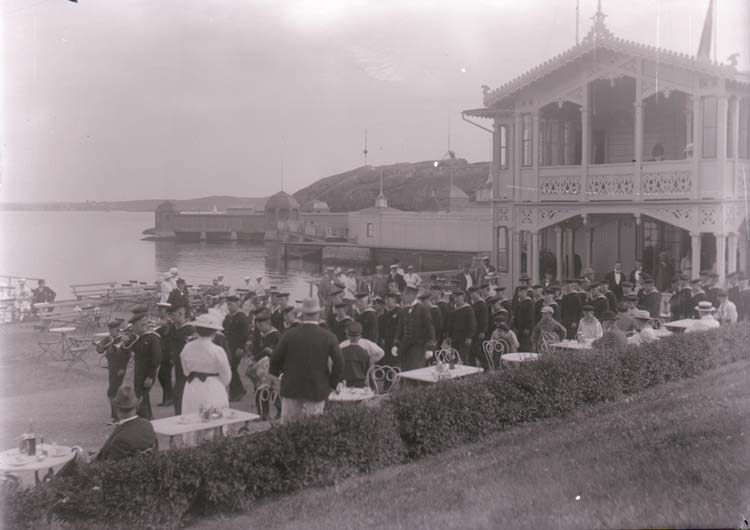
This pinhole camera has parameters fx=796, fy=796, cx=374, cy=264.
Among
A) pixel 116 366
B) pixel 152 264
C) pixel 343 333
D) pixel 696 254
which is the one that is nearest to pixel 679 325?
pixel 696 254

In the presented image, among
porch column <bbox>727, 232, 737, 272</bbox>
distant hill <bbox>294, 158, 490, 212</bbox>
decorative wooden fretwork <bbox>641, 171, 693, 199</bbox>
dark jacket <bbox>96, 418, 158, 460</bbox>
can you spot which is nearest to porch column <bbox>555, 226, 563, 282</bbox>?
decorative wooden fretwork <bbox>641, 171, 693, 199</bbox>

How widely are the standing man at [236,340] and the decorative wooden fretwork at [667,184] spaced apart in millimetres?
13062

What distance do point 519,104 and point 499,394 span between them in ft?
54.8

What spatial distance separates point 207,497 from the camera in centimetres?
782

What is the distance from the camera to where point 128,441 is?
787 centimetres

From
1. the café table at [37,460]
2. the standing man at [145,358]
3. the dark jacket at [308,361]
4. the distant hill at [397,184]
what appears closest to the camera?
the café table at [37,460]

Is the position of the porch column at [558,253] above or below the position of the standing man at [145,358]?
above

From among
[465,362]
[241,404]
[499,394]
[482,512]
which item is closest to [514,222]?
[465,362]

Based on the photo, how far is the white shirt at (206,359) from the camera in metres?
9.61

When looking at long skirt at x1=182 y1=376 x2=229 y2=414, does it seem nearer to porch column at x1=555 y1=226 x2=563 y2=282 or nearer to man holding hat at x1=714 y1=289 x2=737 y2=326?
man holding hat at x1=714 y1=289 x2=737 y2=326

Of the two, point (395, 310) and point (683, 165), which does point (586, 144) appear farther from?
point (395, 310)

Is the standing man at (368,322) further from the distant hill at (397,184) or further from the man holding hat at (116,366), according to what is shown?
the distant hill at (397,184)

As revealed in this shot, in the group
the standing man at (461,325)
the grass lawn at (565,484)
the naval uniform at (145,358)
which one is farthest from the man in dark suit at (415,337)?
the naval uniform at (145,358)

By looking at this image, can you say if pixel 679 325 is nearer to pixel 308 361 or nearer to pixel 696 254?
pixel 696 254
